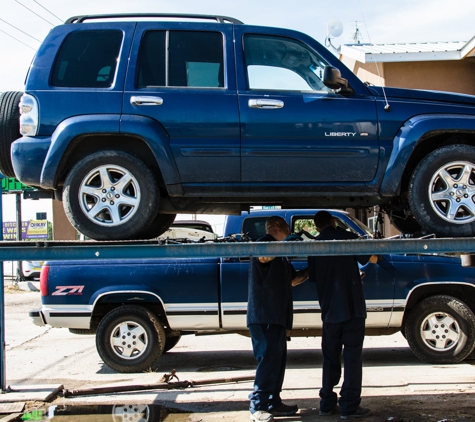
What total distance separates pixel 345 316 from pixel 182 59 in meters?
2.59

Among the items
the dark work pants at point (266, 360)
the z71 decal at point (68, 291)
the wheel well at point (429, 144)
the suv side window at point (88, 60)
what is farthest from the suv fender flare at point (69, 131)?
the z71 decal at point (68, 291)

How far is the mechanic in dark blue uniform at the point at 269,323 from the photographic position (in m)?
5.50

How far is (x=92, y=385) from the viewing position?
7207 millimetres

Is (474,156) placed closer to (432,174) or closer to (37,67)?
(432,174)

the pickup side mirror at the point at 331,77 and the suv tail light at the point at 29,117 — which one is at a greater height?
the pickup side mirror at the point at 331,77

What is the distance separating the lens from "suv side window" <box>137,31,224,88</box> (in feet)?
16.3

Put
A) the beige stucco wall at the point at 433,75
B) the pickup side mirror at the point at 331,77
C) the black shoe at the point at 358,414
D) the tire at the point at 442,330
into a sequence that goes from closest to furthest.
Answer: the pickup side mirror at the point at 331,77 → the black shoe at the point at 358,414 → the tire at the point at 442,330 → the beige stucco wall at the point at 433,75

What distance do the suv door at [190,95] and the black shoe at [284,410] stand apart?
2.25 meters

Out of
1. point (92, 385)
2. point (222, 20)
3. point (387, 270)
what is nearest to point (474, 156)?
point (222, 20)

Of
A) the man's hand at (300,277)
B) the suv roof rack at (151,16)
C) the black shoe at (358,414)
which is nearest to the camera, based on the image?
the suv roof rack at (151,16)

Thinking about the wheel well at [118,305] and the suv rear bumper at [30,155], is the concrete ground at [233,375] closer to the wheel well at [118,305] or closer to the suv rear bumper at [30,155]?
the wheel well at [118,305]

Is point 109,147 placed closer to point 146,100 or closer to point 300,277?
point 146,100

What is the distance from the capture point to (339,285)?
216 inches

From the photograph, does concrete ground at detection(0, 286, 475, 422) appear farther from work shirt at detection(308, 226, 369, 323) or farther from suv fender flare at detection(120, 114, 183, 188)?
suv fender flare at detection(120, 114, 183, 188)
